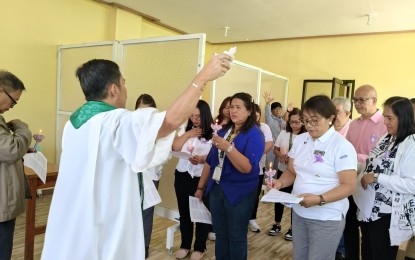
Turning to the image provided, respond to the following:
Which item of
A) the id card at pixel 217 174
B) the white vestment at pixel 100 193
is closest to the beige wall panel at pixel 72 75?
the id card at pixel 217 174

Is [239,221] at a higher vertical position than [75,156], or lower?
lower

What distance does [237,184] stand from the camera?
2.11 metres

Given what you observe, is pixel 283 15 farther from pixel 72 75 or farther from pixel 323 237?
pixel 323 237

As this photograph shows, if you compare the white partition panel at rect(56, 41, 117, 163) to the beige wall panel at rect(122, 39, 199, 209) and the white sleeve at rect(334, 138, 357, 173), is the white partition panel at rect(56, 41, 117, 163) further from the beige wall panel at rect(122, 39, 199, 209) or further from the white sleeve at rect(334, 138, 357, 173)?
the white sleeve at rect(334, 138, 357, 173)

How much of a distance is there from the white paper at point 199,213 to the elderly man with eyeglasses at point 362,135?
1152 mm

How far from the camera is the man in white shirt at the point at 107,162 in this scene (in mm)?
976

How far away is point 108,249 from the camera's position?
1097mm

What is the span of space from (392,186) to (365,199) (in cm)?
26

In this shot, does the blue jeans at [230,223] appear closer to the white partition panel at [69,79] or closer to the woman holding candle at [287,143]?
the woman holding candle at [287,143]

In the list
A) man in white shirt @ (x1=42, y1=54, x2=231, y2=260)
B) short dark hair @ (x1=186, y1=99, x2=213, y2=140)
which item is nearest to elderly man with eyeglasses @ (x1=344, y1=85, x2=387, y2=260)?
short dark hair @ (x1=186, y1=99, x2=213, y2=140)

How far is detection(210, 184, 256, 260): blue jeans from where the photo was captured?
2095 mm

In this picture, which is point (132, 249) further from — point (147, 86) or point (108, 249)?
point (147, 86)

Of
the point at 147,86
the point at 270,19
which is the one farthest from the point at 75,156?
the point at 270,19

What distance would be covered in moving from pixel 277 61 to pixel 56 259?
634 cm
